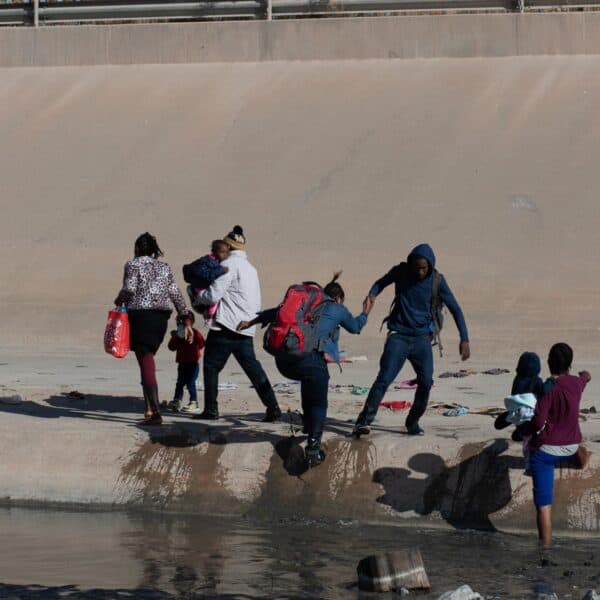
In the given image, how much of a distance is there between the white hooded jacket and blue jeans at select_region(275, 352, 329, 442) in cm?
122

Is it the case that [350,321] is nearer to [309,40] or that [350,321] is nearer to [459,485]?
[459,485]

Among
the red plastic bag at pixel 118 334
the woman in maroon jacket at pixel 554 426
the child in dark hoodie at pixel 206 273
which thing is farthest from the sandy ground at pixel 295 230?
the child in dark hoodie at pixel 206 273

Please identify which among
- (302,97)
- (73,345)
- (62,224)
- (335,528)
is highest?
(302,97)

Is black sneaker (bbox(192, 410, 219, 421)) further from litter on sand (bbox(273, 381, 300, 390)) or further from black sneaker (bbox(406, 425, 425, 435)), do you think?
litter on sand (bbox(273, 381, 300, 390))

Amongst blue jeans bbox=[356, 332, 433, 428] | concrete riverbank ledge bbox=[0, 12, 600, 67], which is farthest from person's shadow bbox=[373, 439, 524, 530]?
concrete riverbank ledge bbox=[0, 12, 600, 67]

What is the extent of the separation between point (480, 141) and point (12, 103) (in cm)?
842

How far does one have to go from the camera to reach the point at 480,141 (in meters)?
23.3

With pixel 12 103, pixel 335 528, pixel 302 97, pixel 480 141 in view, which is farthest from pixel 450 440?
pixel 12 103

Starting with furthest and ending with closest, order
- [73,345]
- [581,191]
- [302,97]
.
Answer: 1. [302,97]
2. [581,191]
3. [73,345]

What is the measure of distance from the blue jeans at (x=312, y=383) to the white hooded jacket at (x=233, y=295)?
1224 mm

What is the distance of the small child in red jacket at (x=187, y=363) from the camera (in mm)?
12242

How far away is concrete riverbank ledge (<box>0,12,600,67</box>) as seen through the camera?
2553 cm

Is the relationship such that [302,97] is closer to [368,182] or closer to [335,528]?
[368,182]

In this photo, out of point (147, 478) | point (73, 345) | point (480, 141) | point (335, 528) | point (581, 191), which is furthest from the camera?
point (480, 141)
